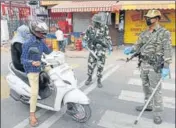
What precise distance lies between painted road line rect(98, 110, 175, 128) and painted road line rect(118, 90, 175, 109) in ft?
2.93

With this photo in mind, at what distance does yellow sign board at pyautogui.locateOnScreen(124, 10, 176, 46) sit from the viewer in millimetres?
13115

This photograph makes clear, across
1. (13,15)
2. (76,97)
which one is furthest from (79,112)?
(13,15)

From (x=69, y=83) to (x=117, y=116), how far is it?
46.9 inches

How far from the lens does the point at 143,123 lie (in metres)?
4.33

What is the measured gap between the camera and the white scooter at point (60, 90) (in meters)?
4.02

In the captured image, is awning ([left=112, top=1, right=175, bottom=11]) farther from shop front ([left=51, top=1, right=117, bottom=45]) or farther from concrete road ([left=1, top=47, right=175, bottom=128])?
concrete road ([left=1, top=47, right=175, bottom=128])

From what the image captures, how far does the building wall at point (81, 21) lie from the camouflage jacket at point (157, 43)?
11103 mm

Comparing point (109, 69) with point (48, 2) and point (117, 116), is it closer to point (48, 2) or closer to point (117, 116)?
point (117, 116)

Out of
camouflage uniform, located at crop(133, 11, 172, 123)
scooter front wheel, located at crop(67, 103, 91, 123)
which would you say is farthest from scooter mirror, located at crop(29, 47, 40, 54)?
camouflage uniform, located at crop(133, 11, 172, 123)

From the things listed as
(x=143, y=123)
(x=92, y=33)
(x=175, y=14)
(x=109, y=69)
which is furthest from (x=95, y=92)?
(x=175, y=14)

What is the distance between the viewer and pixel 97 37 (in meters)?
6.05

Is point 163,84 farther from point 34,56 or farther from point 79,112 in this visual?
point 34,56

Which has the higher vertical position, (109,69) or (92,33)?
(92,33)

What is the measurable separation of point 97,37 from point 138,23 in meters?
8.26
